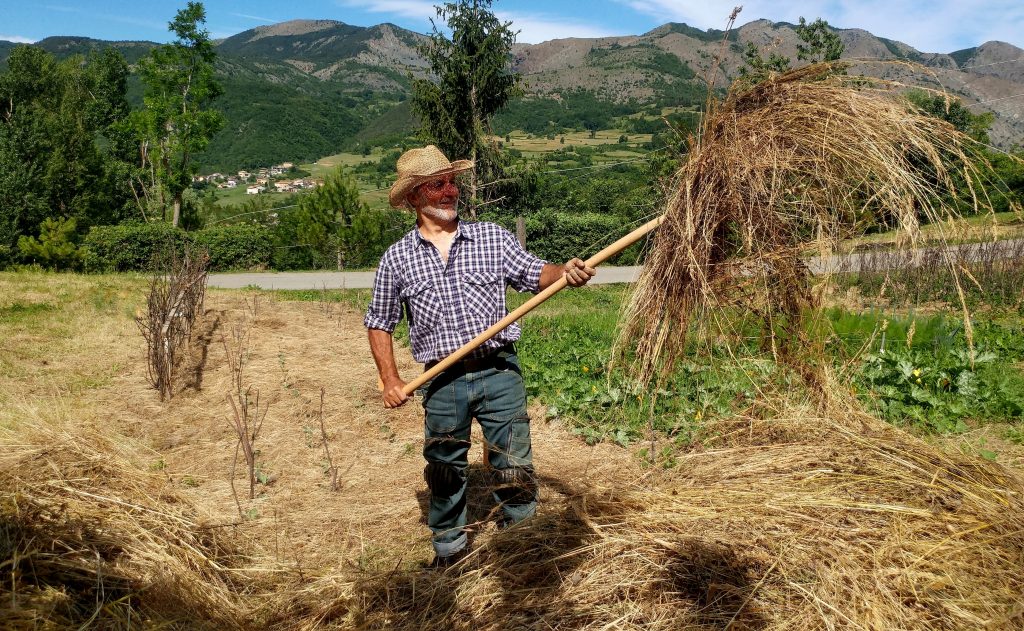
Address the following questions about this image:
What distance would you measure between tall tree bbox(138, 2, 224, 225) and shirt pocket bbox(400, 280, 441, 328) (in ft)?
76.2

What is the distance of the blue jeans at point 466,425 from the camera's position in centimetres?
290

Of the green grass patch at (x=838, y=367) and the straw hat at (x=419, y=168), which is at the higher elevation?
the straw hat at (x=419, y=168)

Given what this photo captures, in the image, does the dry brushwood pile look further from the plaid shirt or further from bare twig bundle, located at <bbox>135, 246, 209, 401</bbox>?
bare twig bundle, located at <bbox>135, 246, 209, 401</bbox>

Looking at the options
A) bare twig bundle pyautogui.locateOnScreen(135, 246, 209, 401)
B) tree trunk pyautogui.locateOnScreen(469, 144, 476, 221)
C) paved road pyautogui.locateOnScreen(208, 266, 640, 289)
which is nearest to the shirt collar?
bare twig bundle pyautogui.locateOnScreen(135, 246, 209, 401)

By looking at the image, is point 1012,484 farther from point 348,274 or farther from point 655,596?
point 348,274

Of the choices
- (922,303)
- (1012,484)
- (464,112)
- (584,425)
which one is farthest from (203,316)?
(464,112)

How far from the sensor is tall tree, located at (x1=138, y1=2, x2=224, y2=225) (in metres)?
22.8

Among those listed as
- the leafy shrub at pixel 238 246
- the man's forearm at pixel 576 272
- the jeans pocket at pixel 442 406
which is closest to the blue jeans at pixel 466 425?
the jeans pocket at pixel 442 406

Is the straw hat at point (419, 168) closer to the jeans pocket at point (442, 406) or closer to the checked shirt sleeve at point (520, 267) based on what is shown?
the checked shirt sleeve at point (520, 267)

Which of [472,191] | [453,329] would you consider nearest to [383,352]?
[453,329]

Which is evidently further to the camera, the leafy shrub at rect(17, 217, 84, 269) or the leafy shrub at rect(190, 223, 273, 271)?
the leafy shrub at rect(190, 223, 273, 271)

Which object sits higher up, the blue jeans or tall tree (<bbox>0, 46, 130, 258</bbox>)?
tall tree (<bbox>0, 46, 130, 258</bbox>)

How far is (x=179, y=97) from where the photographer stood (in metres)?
23.4

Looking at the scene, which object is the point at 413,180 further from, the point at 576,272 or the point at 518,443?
the point at 518,443
